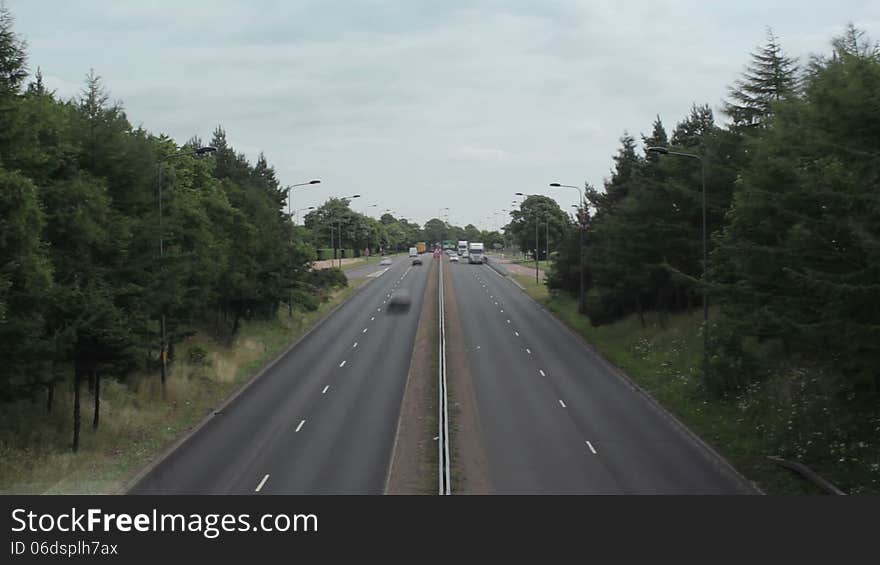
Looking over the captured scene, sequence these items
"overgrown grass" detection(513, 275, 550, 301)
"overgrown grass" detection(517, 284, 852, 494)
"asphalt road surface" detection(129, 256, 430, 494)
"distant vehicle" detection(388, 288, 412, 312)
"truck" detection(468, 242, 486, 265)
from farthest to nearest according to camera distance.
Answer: "truck" detection(468, 242, 486, 265) < "overgrown grass" detection(513, 275, 550, 301) < "distant vehicle" detection(388, 288, 412, 312) < "overgrown grass" detection(517, 284, 852, 494) < "asphalt road surface" detection(129, 256, 430, 494)

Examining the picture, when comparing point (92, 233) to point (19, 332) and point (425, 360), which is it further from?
point (425, 360)

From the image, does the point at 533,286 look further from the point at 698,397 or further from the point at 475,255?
the point at 698,397

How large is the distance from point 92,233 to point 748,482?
20.5 meters

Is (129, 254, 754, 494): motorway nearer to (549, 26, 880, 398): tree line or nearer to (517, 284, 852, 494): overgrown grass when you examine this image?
(517, 284, 852, 494): overgrown grass

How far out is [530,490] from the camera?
20844mm

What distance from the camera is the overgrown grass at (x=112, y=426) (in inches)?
888

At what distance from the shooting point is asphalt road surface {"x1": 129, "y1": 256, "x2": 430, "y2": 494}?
2222cm

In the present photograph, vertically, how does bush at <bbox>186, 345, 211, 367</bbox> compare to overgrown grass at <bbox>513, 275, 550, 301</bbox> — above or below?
below

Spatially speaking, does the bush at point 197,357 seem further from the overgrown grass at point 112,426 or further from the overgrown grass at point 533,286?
the overgrown grass at point 533,286

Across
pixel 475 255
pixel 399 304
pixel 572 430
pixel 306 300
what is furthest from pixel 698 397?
pixel 475 255

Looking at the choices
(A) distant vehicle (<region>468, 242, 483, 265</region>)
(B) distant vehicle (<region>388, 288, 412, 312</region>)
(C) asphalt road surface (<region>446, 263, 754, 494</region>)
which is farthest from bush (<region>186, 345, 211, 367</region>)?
(A) distant vehicle (<region>468, 242, 483, 265</region>)

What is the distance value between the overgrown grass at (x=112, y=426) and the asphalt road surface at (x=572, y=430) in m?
10.7

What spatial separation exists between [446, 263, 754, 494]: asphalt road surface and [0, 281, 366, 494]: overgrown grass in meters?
10.7

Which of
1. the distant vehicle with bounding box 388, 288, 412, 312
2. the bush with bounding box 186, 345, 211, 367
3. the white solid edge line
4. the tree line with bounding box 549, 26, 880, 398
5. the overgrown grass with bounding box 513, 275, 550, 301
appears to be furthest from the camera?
the overgrown grass with bounding box 513, 275, 550, 301
